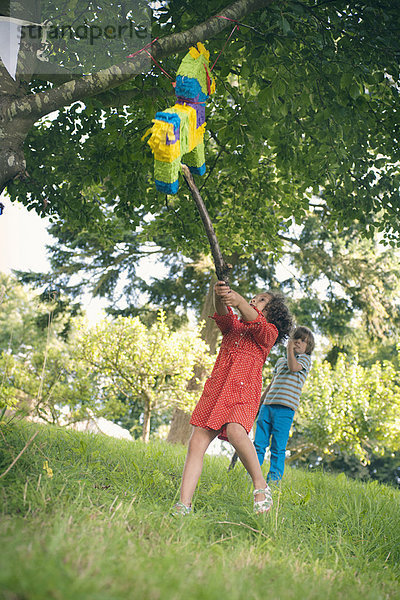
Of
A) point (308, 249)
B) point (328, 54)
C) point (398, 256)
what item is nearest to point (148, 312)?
point (308, 249)

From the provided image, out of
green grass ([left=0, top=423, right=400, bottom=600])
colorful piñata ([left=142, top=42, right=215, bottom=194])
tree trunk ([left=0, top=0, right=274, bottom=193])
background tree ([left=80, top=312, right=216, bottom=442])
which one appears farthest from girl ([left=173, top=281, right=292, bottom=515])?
background tree ([left=80, top=312, right=216, bottom=442])

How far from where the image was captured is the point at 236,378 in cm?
292

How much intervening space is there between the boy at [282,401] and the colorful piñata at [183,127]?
233cm

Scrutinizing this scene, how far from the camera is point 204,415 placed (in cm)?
290

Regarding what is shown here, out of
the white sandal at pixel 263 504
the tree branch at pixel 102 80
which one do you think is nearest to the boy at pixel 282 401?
the white sandal at pixel 263 504

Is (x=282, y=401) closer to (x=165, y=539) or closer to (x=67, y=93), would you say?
(x=165, y=539)

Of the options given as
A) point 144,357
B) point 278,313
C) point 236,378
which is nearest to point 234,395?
point 236,378

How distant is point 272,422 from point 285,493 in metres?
1.03

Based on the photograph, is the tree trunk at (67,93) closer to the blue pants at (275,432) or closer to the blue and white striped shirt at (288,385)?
the blue and white striped shirt at (288,385)

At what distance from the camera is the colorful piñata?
86.7 inches

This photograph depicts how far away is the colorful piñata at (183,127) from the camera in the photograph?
7.22 ft

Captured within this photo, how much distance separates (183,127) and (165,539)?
1.99 meters

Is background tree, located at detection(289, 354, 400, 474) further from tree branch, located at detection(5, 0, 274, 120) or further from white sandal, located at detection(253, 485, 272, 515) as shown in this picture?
tree branch, located at detection(5, 0, 274, 120)

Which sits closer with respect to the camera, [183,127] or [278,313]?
[183,127]
